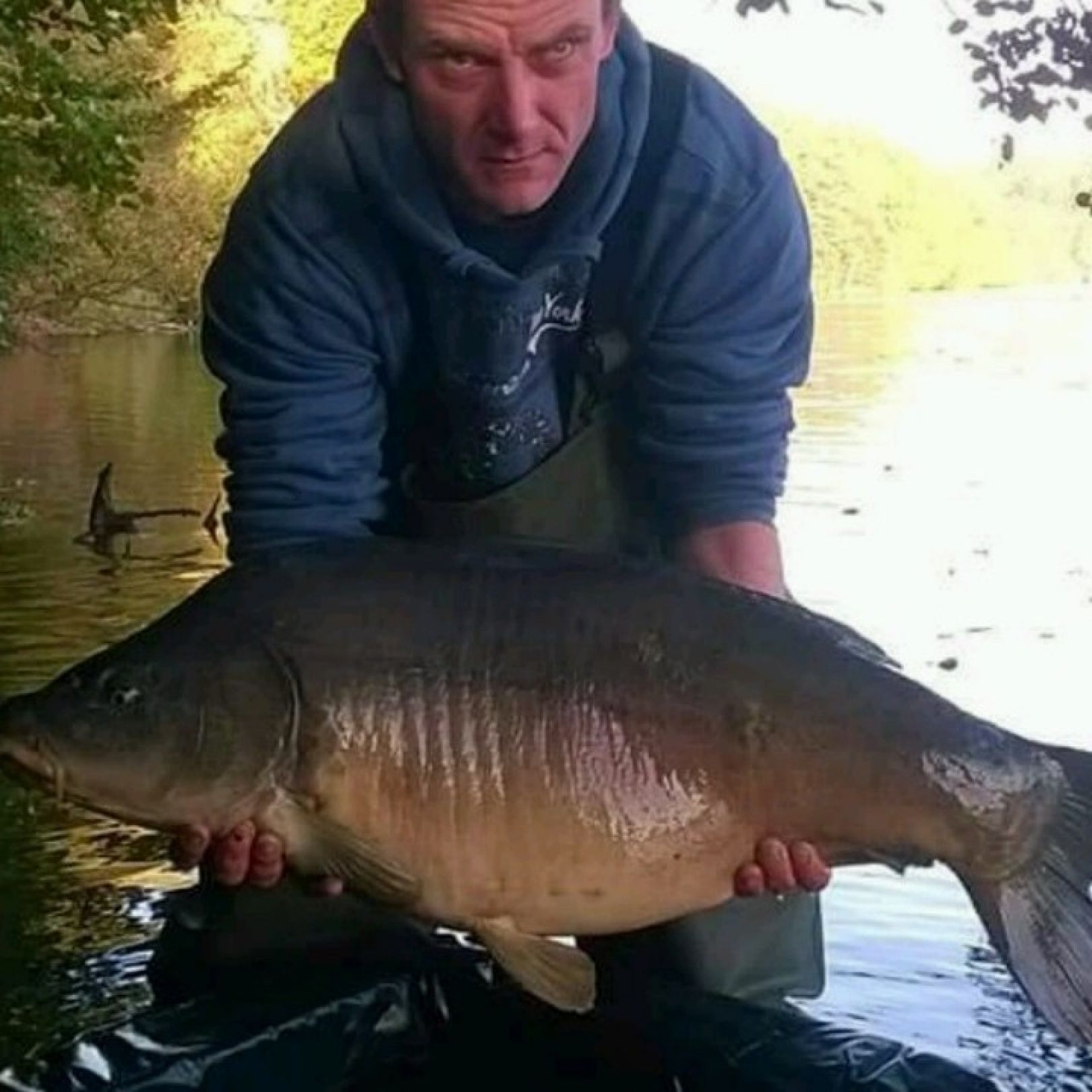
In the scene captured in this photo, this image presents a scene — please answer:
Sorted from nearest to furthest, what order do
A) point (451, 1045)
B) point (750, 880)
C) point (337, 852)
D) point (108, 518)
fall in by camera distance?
point (337, 852), point (750, 880), point (451, 1045), point (108, 518)

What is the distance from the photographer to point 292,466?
Answer: 2.76 metres

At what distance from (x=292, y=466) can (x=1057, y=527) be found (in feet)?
33.1

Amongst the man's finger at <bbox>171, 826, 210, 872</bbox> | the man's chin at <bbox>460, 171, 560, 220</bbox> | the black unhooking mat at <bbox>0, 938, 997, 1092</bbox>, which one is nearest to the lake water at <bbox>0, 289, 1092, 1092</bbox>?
the black unhooking mat at <bbox>0, 938, 997, 1092</bbox>

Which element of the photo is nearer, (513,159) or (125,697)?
(125,697)

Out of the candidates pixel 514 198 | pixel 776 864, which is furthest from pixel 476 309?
pixel 776 864

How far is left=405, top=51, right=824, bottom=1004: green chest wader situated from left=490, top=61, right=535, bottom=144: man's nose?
0.96 feet

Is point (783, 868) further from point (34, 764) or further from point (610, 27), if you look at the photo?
point (610, 27)

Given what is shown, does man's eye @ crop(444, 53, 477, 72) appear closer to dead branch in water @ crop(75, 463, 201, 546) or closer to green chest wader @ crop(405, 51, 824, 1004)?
green chest wader @ crop(405, 51, 824, 1004)

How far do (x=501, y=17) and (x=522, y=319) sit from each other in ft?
1.20

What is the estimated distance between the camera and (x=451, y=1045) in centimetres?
287

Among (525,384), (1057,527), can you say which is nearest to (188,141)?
(1057,527)

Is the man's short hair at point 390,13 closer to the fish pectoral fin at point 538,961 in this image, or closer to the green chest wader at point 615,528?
the green chest wader at point 615,528

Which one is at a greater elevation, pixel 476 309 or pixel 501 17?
pixel 501 17

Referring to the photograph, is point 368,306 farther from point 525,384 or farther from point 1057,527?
point 1057,527
